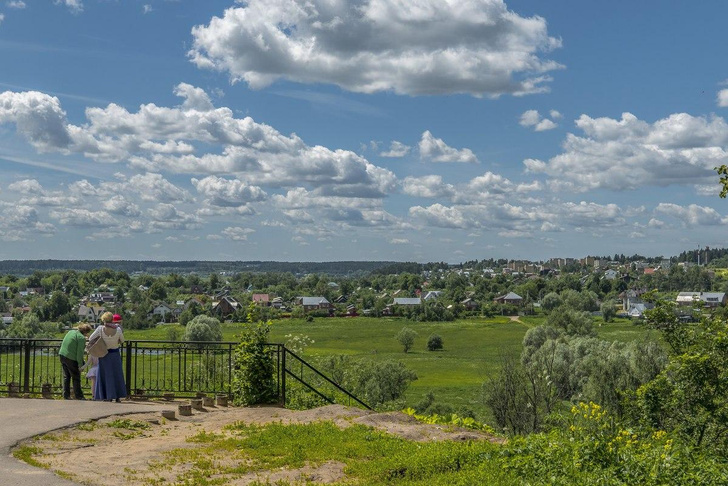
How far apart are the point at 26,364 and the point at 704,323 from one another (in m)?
12.4

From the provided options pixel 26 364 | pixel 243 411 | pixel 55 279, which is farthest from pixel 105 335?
pixel 55 279

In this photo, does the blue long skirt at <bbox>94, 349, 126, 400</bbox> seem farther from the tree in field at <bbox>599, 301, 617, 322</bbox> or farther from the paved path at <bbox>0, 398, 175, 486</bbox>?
the tree in field at <bbox>599, 301, 617, 322</bbox>

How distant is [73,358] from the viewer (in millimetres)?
12500

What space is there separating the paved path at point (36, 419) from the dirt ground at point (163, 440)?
0.75ft

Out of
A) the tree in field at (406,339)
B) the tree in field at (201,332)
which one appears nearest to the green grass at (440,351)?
the tree in field at (406,339)

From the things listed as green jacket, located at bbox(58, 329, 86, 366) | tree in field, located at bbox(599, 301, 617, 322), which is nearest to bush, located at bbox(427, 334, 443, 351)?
tree in field, located at bbox(599, 301, 617, 322)

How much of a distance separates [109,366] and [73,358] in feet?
2.38

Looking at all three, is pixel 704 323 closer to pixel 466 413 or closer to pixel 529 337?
pixel 466 413

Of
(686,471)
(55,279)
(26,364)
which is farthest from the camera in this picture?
(55,279)

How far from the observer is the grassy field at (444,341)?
51703 millimetres

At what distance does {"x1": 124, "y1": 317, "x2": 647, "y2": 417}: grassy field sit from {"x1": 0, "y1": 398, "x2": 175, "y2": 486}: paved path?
25.2m

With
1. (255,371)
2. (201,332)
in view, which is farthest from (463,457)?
(201,332)

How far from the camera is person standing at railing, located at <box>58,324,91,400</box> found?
12453 mm

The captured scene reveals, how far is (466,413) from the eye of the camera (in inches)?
1500
